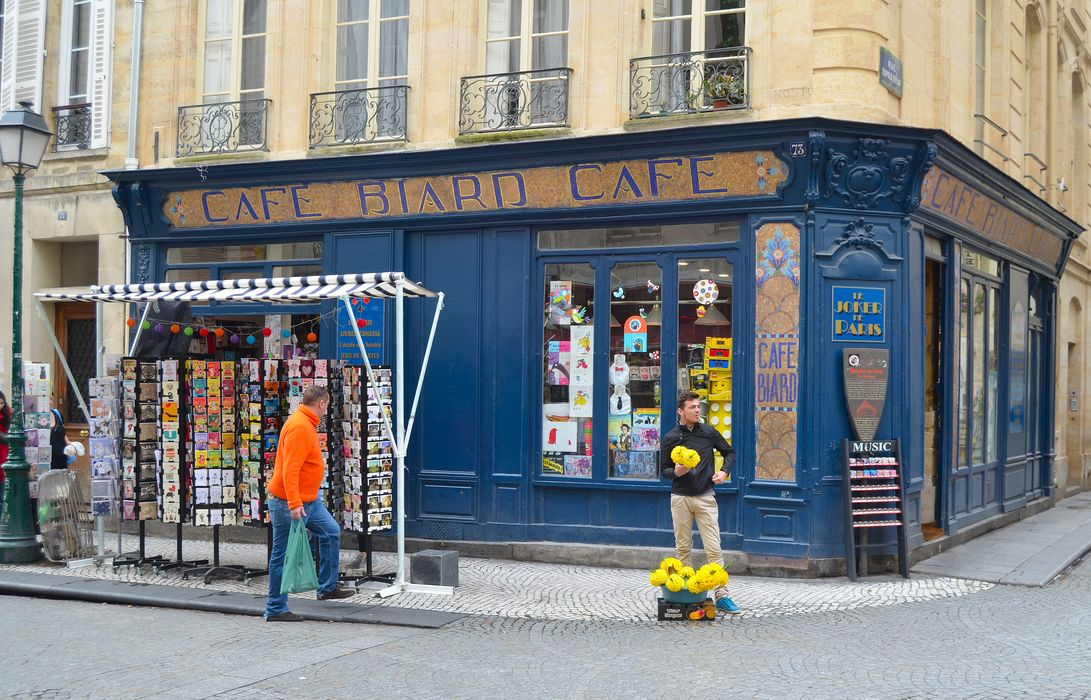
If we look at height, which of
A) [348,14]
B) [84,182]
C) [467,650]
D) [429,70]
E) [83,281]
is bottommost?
[467,650]

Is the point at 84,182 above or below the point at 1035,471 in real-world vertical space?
above

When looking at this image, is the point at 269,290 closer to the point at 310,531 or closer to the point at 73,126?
the point at 310,531

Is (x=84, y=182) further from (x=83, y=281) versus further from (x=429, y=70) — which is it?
(x=429, y=70)

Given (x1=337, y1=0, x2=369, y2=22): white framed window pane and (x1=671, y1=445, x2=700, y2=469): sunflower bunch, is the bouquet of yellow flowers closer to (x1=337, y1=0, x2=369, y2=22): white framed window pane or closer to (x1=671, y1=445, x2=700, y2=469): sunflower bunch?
(x1=671, y1=445, x2=700, y2=469): sunflower bunch

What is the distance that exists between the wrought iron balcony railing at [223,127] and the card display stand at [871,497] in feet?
23.7

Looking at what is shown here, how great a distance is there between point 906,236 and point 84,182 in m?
9.59

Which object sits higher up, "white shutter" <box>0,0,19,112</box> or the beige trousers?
"white shutter" <box>0,0,19,112</box>

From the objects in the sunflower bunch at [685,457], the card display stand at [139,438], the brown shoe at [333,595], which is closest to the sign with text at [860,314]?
the sunflower bunch at [685,457]

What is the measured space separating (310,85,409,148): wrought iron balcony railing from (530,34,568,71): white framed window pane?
143 centimetres

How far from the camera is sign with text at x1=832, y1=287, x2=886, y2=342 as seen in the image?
35.1 feet

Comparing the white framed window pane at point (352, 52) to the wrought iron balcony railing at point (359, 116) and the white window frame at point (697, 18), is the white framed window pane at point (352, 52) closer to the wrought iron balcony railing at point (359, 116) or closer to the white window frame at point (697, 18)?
the wrought iron balcony railing at point (359, 116)

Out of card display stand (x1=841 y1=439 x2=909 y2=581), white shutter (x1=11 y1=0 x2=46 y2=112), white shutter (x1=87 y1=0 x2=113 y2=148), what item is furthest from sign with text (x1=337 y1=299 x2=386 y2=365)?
white shutter (x1=11 y1=0 x2=46 y2=112)

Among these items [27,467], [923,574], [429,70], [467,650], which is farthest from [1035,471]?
[27,467]

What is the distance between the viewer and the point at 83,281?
14.9 meters
